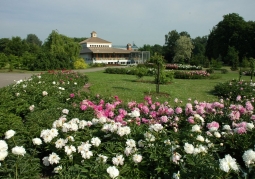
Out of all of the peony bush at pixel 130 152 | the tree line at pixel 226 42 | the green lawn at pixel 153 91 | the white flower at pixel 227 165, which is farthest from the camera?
the tree line at pixel 226 42

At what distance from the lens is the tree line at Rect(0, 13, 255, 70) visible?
30.6 m

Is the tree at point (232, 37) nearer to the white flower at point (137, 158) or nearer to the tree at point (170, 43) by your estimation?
the tree at point (170, 43)

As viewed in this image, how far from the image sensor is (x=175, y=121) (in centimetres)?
387

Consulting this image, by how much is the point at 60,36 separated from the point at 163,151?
39941mm

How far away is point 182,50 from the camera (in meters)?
50.5

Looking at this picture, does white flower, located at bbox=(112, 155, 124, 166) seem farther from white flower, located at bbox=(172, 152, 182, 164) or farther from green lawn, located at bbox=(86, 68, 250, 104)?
green lawn, located at bbox=(86, 68, 250, 104)

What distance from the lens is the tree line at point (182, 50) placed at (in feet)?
101

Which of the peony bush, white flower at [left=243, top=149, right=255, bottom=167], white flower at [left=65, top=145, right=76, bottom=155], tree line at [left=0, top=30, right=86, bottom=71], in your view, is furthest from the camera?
tree line at [left=0, top=30, right=86, bottom=71]

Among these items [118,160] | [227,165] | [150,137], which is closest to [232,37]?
[150,137]

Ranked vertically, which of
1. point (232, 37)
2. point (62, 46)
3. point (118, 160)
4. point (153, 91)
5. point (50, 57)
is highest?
point (232, 37)

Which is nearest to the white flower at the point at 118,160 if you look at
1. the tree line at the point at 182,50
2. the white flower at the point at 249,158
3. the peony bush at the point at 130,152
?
the peony bush at the point at 130,152

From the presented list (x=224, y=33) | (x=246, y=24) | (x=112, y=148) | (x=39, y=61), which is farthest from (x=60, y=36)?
(x=112, y=148)

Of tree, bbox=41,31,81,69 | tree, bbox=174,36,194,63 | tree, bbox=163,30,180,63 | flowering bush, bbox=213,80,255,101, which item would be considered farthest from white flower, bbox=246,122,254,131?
tree, bbox=163,30,180,63

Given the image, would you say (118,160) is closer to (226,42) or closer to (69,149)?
(69,149)
